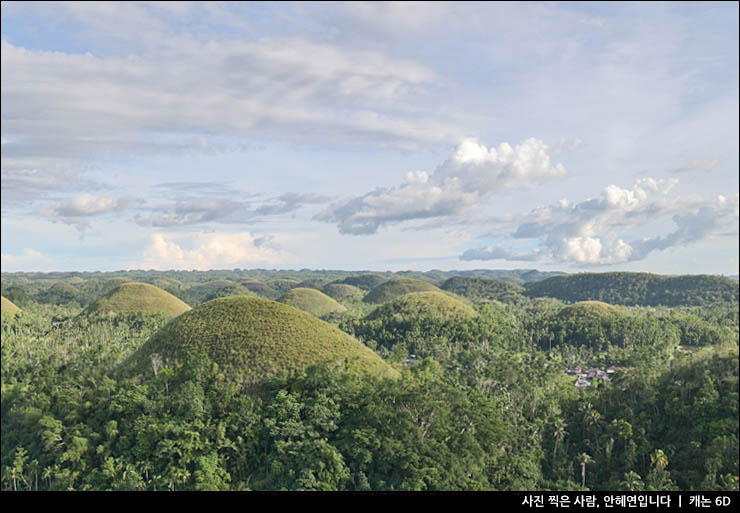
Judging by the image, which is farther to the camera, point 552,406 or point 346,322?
point 346,322

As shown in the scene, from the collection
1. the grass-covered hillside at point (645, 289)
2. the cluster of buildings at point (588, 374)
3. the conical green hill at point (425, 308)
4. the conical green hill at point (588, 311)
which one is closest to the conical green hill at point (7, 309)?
the conical green hill at point (425, 308)

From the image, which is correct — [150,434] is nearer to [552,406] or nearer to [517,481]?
[517,481]

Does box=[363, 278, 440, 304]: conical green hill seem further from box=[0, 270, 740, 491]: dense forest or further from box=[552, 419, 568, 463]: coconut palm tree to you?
box=[552, 419, 568, 463]: coconut palm tree

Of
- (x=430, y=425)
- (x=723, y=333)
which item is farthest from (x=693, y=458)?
(x=723, y=333)

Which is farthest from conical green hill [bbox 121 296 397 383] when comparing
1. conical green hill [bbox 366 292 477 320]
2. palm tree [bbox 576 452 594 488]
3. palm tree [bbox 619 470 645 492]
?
conical green hill [bbox 366 292 477 320]

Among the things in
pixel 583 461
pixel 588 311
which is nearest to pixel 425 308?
pixel 588 311

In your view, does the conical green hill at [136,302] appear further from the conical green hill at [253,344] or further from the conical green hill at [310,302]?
the conical green hill at [253,344]

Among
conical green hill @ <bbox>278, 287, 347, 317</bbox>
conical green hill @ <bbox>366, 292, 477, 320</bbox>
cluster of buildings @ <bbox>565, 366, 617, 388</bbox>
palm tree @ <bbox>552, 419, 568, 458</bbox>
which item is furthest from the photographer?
conical green hill @ <bbox>278, 287, 347, 317</bbox>
